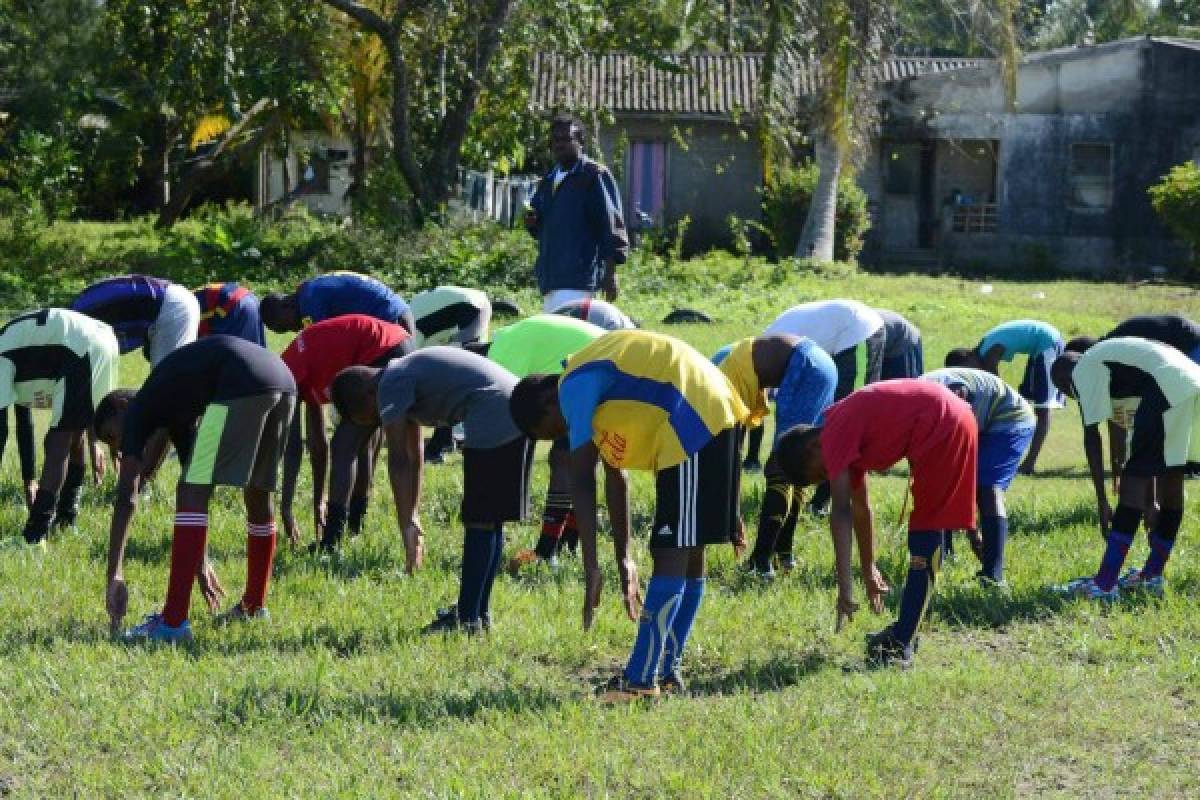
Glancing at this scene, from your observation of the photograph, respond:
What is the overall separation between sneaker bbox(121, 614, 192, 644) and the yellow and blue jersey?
2486 millimetres

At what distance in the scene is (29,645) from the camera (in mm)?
8680

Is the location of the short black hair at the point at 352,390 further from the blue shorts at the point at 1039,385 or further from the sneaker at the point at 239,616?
the blue shorts at the point at 1039,385

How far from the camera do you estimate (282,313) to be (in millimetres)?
12328

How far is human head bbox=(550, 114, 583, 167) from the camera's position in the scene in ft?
41.7

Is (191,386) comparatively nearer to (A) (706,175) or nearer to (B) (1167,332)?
(B) (1167,332)

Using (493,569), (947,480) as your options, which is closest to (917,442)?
(947,480)

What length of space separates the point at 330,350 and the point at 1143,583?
5.07 m

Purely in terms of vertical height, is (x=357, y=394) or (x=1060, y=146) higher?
(x=1060, y=146)

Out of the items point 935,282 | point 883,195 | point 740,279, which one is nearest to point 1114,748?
point 740,279

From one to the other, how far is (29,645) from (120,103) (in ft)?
87.5

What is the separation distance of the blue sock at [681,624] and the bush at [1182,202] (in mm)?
26865

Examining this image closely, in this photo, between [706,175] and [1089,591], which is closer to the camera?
[1089,591]

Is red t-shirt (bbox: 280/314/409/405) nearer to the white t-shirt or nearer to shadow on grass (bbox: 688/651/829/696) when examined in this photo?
the white t-shirt

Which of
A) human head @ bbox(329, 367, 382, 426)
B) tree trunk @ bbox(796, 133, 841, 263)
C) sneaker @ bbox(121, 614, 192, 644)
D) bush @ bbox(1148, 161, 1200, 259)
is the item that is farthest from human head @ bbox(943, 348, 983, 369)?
bush @ bbox(1148, 161, 1200, 259)
